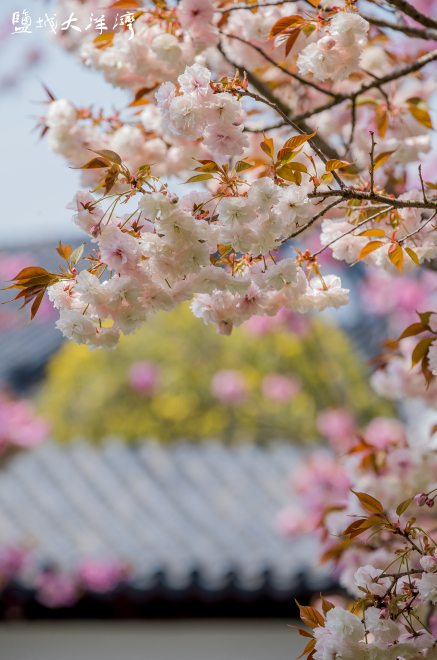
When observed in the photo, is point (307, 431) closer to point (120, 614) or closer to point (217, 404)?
point (217, 404)

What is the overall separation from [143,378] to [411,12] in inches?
238

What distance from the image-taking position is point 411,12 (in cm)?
93

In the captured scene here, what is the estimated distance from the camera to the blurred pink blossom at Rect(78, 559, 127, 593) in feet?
8.02

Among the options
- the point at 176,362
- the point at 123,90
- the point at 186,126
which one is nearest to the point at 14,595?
the point at 123,90

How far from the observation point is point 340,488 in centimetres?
343

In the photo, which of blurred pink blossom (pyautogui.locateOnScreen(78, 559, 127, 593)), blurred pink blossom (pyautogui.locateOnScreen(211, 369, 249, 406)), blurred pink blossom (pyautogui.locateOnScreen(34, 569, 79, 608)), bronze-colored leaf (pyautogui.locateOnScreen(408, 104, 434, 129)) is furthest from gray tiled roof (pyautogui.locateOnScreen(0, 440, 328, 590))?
bronze-colored leaf (pyautogui.locateOnScreen(408, 104, 434, 129))

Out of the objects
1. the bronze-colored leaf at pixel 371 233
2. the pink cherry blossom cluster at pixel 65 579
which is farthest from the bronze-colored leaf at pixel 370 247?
the pink cherry blossom cluster at pixel 65 579

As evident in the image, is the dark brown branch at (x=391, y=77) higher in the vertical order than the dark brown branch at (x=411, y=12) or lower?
lower

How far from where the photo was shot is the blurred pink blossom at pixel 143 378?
6.76 metres

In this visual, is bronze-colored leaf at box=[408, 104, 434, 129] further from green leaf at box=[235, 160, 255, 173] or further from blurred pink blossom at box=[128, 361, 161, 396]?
blurred pink blossom at box=[128, 361, 161, 396]

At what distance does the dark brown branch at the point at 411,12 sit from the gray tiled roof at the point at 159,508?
213 cm

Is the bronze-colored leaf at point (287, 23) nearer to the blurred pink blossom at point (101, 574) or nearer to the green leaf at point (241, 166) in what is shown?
the green leaf at point (241, 166)

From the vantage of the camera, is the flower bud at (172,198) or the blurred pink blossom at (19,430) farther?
the blurred pink blossom at (19,430)

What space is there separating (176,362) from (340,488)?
148 inches
